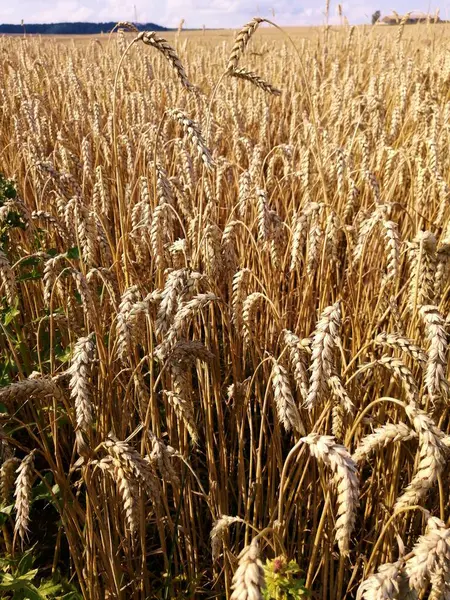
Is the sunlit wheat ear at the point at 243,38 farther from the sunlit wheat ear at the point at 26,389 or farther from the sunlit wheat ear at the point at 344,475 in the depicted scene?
the sunlit wheat ear at the point at 344,475

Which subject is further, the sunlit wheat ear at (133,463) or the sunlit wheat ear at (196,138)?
the sunlit wheat ear at (196,138)

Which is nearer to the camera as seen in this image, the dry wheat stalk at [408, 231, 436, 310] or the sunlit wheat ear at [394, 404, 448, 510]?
the sunlit wheat ear at [394, 404, 448, 510]

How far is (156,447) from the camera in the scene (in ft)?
3.39

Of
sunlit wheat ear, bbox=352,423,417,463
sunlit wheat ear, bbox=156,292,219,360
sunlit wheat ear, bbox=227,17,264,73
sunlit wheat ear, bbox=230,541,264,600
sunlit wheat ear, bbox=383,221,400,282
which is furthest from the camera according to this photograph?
sunlit wheat ear, bbox=227,17,264,73

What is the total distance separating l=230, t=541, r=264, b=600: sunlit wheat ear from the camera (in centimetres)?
58

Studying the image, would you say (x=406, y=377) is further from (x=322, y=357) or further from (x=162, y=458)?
(x=162, y=458)

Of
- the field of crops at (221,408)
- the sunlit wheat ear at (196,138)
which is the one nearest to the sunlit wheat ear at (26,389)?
the field of crops at (221,408)

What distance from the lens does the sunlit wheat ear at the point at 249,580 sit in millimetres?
584

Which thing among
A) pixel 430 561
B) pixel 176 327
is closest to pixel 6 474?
pixel 176 327

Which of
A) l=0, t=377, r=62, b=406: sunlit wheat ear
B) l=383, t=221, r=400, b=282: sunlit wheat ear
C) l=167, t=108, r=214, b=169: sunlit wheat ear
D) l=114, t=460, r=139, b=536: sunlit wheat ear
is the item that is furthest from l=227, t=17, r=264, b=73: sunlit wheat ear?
l=114, t=460, r=139, b=536: sunlit wheat ear

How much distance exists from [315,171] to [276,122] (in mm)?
1595

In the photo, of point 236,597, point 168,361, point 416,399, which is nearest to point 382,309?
point 416,399

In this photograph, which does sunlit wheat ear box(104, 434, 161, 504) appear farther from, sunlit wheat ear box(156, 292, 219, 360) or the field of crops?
sunlit wheat ear box(156, 292, 219, 360)

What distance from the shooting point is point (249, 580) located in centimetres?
60
